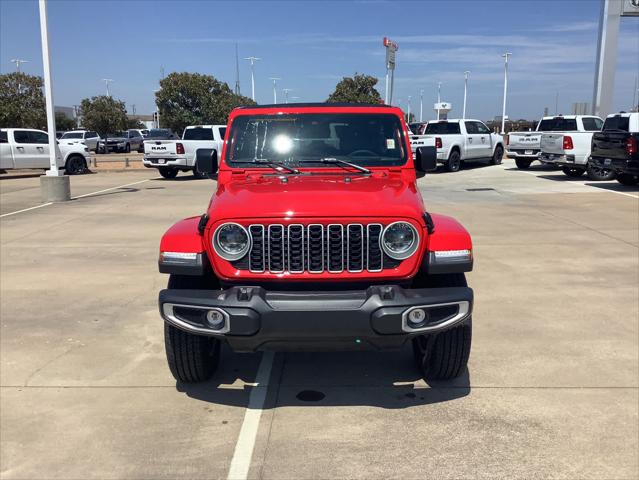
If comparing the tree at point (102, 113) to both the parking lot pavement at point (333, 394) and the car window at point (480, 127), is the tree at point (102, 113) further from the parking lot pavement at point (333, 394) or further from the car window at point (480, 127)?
the parking lot pavement at point (333, 394)

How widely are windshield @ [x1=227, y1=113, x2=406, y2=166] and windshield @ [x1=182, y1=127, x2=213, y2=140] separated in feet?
53.4

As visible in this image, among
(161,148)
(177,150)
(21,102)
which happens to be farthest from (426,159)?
(21,102)

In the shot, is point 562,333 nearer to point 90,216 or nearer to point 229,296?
point 229,296

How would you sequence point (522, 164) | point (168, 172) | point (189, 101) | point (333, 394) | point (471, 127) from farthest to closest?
point (189, 101) < point (471, 127) < point (522, 164) < point (168, 172) < point (333, 394)

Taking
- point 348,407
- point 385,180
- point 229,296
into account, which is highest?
point 385,180

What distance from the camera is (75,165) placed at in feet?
77.2

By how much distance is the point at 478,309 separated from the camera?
18.8 ft

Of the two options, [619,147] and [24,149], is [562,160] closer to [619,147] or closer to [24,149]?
[619,147]

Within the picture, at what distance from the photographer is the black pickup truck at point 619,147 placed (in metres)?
14.9

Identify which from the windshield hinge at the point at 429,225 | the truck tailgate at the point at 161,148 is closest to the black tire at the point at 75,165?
the truck tailgate at the point at 161,148

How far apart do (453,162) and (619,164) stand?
772 centimetres

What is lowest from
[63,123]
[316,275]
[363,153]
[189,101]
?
[316,275]

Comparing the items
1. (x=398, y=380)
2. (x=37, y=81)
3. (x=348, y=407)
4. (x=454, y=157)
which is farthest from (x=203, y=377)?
(x=37, y=81)

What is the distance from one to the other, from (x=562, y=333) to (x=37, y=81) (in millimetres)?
44043
